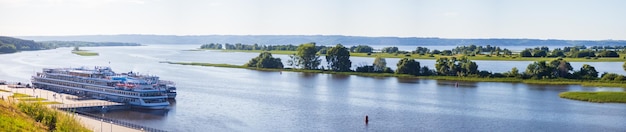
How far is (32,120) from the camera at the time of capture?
80.9ft

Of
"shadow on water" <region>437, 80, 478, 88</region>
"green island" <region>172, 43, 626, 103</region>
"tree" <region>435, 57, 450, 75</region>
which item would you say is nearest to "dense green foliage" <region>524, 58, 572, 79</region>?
"green island" <region>172, 43, 626, 103</region>

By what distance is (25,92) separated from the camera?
5622 cm

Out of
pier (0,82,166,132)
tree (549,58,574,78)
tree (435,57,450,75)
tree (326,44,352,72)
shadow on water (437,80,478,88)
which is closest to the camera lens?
pier (0,82,166,132)

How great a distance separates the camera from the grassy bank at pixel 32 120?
69.0 feet

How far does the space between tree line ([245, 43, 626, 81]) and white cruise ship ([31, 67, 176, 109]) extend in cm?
3978

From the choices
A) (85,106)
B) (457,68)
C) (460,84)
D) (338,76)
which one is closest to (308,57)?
(338,76)

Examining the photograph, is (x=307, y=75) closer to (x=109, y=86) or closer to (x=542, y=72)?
(x=542, y=72)

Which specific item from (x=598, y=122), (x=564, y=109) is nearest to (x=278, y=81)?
(x=564, y=109)

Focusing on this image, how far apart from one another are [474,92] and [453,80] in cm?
1637

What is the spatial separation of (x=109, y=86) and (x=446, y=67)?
1811 inches

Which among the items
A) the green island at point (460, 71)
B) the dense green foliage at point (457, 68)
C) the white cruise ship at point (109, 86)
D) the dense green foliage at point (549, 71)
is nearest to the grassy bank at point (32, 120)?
the white cruise ship at point (109, 86)

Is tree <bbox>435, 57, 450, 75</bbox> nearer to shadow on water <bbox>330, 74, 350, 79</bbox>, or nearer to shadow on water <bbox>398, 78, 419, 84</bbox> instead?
shadow on water <bbox>398, 78, 419, 84</bbox>

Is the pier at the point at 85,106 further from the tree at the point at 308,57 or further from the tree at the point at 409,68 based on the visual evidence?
the tree at the point at 409,68

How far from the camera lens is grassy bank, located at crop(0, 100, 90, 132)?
69.0 feet
